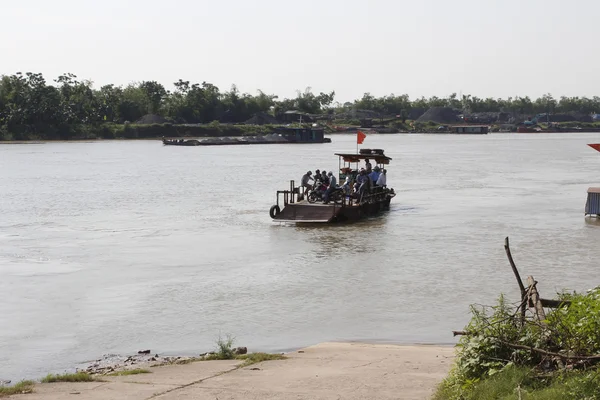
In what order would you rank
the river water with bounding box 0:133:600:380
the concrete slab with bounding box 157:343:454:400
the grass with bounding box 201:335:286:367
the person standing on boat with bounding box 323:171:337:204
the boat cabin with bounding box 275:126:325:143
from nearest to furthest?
the concrete slab with bounding box 157:343:454:400 < the grass with bounding box 201:335:286:367 < the river water with bounding box 0:133:600:380 < the person standing on boat with bounding box 323:171:337:204 < the boat cabin with bounding box 275:126:325:143

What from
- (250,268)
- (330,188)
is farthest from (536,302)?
(330,188)

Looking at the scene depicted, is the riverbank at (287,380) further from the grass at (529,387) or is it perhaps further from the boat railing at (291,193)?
the boat railing at (291,193)

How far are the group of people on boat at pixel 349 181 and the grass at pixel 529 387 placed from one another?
73.4 feet

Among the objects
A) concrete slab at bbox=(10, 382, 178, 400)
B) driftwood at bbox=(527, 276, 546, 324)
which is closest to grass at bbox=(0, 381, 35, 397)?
concrete slab at bbox=(10, 382, 178, 400)

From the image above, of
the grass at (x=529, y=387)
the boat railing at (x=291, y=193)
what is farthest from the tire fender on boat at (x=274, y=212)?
the grass at (x=529, y=387)

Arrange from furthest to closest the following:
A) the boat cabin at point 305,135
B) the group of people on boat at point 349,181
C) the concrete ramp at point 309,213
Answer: the boat cabin at point 305,135, the group of people on boat at point 349,181, the concrete ramp at point 309,213

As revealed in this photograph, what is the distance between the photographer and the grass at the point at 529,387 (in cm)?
760

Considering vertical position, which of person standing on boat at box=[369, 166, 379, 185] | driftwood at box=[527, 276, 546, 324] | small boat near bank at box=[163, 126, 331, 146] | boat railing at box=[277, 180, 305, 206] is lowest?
small boat near bank at box=[163, 126, 331, 146]

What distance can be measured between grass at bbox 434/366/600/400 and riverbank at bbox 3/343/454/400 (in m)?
1.43

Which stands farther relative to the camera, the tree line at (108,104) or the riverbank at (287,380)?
the tree line at (108,104)

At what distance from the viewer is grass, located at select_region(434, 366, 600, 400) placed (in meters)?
7.60

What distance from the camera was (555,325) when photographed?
8.49 meters

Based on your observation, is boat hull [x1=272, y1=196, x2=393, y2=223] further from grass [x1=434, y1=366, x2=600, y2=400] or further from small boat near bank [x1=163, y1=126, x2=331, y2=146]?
small boat near bank [x1=163, y1=126, x2=331, y2=146]

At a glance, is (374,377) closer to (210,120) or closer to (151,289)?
(151,289)
